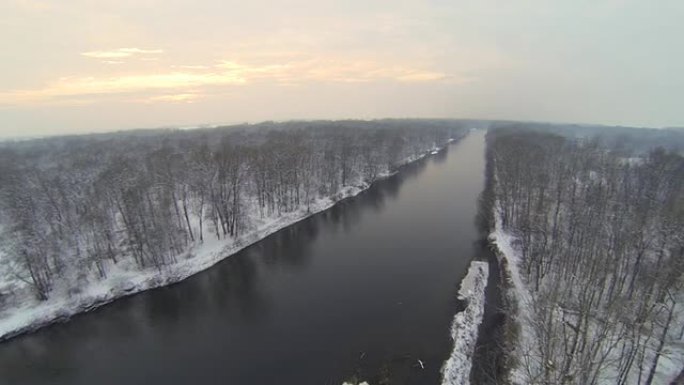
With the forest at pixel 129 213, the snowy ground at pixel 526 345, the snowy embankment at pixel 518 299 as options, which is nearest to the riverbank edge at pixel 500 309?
the snowy embankment at pixel 518 299

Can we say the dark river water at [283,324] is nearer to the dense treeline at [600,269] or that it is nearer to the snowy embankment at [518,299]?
the snowy embankment at [518,299]

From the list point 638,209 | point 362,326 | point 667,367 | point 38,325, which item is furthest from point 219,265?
point 638,209

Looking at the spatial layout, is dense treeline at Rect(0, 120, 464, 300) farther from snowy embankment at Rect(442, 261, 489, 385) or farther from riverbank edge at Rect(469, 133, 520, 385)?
snowy embankment at Rect(442, 261, 489, 385)

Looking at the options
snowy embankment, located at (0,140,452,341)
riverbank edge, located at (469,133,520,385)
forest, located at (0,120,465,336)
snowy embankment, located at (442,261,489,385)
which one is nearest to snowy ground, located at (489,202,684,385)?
riverbank edge, located at (469,133,520,385)

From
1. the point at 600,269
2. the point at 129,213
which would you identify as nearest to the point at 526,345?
→ the point at 600,269

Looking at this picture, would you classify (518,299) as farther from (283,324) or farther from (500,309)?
(283,324)
